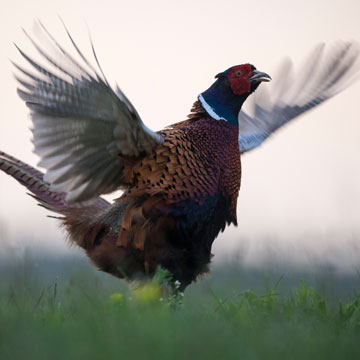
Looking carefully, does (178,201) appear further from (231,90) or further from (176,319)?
(176,319)

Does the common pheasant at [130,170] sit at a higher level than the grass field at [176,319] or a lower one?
higher

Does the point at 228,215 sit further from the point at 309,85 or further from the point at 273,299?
the point at 309,85

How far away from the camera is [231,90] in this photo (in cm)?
433

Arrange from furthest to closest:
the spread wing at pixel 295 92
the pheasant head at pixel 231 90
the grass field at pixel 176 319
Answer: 1. the spread wing at pixel 295 92
2. the pheasant head at pixel 231 90
3. the grass field at pixel 176 319

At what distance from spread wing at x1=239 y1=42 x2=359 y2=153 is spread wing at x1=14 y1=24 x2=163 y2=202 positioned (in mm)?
1640

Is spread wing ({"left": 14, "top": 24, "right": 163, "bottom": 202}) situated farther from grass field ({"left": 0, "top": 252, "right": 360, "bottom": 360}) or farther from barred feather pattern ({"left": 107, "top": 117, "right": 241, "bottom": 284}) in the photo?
grass field ({"left": 0, "top": 252, "right": 360, "bottom": 360})

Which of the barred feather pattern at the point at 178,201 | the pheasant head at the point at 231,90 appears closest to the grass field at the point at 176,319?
the barred feather pattern at the point at 178,201

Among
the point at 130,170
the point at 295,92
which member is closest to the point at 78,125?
the point at 130,170

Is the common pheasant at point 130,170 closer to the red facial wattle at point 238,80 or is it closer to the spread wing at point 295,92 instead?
the red facial wattle at point 238,80

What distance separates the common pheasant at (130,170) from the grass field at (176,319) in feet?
0.95

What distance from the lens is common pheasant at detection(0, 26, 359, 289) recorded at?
3.48 metres

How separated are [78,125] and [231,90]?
4.19 ft

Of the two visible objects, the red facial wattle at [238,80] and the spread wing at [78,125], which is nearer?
the spread wing at [78,125]

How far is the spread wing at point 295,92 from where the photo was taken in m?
5.14
